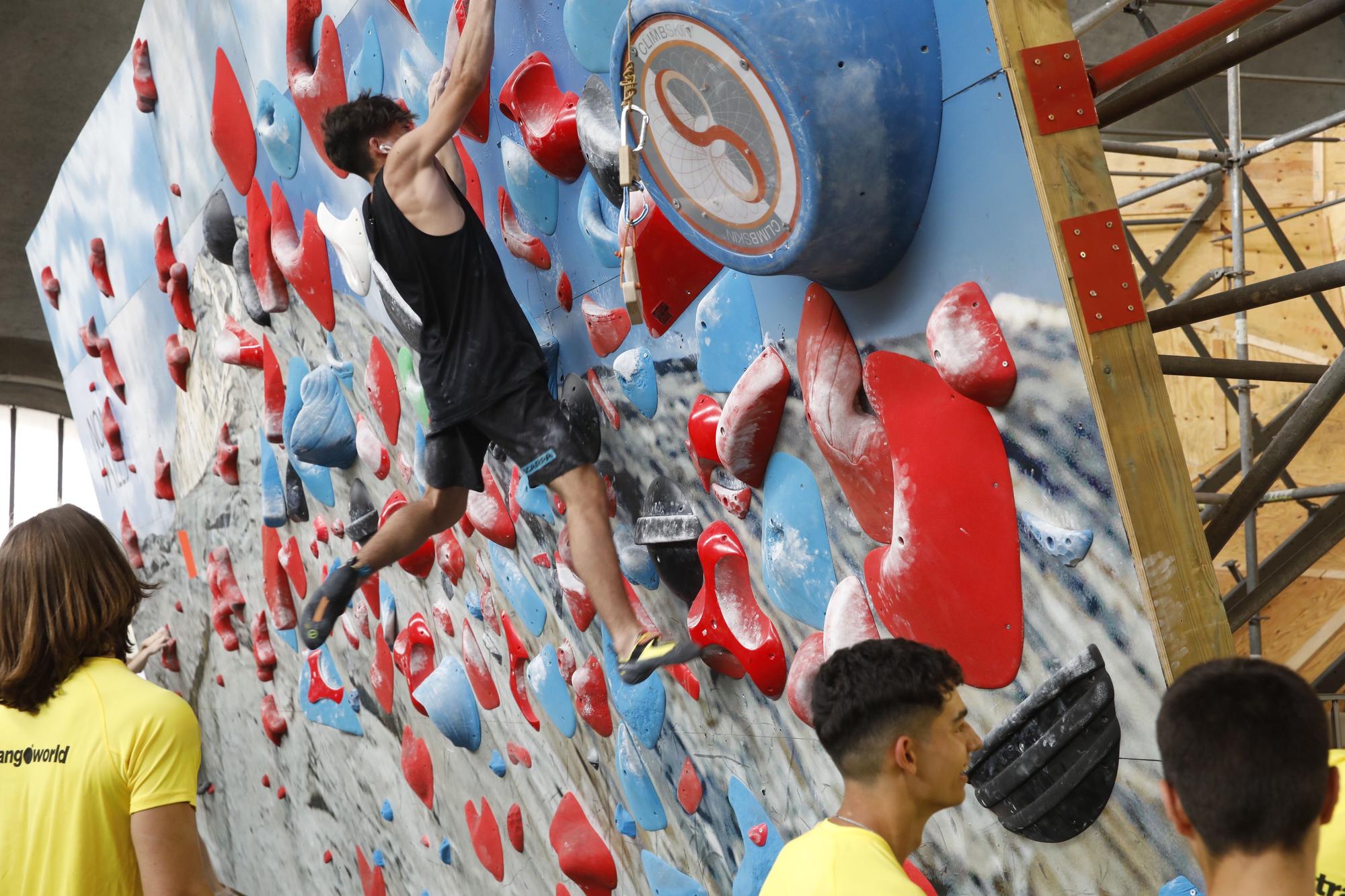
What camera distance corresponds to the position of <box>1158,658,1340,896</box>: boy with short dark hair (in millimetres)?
1086

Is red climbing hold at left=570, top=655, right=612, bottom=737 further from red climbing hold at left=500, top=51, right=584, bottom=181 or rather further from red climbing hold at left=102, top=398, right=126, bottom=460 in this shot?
red climbing hold at left=102, top=398, right=126, bottom=460

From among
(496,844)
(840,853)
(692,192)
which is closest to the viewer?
(840,853)

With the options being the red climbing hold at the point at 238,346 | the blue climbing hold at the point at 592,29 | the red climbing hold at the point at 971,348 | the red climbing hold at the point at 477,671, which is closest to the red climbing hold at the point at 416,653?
the red climbing hold at the point at 477,671

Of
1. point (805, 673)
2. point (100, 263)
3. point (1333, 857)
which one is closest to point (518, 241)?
point (805, 673)

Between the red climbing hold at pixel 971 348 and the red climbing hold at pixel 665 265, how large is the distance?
1.99ft

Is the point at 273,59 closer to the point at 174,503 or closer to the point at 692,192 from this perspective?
the point at 692,192

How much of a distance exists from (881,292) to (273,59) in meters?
2.62

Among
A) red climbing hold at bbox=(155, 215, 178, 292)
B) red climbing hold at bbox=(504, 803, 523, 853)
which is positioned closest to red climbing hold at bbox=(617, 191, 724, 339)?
red climbing hold at bbox=(504, 803, 523, 853)

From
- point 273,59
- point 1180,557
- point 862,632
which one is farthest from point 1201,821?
point 273,59

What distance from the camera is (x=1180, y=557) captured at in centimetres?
160

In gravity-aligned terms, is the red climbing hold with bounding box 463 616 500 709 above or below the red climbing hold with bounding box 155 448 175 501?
below

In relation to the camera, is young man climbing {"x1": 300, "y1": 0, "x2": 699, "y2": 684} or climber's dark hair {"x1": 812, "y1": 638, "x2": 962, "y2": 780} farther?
young man climbing {"x1": 300, "y1": 0, "x2": 699, "y2": 684}

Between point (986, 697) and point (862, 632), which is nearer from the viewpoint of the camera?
point (986, 697)

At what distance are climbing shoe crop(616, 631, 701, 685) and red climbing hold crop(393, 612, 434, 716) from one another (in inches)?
55.2
